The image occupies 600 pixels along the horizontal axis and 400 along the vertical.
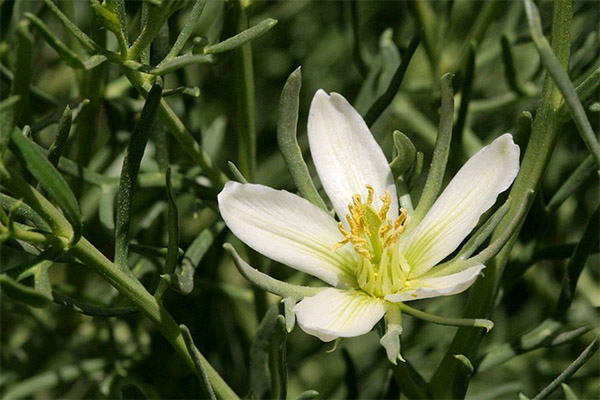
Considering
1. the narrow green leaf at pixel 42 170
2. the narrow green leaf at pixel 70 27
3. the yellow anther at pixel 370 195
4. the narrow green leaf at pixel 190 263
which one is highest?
the narrow green leaf at pixel 70 27

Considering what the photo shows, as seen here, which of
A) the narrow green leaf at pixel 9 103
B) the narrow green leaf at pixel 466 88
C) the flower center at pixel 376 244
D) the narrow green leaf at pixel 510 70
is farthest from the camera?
the narrow green leaf at pixel 510 70

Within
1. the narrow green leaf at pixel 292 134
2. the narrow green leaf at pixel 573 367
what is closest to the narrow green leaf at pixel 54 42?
the narrow green leaf at pixel 292 134

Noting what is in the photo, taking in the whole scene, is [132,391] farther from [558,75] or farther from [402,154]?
[558,75]

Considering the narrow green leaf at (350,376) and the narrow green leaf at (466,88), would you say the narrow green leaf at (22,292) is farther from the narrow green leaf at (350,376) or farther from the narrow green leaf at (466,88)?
the narrow green leaf at (466,88)

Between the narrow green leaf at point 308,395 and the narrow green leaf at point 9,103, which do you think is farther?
the narrow green leaf at point 308,395

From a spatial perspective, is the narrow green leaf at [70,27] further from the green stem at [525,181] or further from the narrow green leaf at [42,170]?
the green stem at [525,181]

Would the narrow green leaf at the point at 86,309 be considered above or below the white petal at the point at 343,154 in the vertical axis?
below

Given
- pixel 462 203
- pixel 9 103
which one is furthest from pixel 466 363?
pixel 9 103

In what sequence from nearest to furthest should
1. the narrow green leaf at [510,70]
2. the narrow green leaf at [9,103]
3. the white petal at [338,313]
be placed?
the narrow green leaf at [9,103] → the white petal at [338,313] → the narrow green leaf at [510,70]

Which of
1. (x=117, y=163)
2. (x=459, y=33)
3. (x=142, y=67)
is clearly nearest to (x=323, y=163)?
(x=142, y=67)

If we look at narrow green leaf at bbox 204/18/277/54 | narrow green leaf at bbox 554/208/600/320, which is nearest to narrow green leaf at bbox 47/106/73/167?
narrow green leaf at bbox 204/18/277/54
